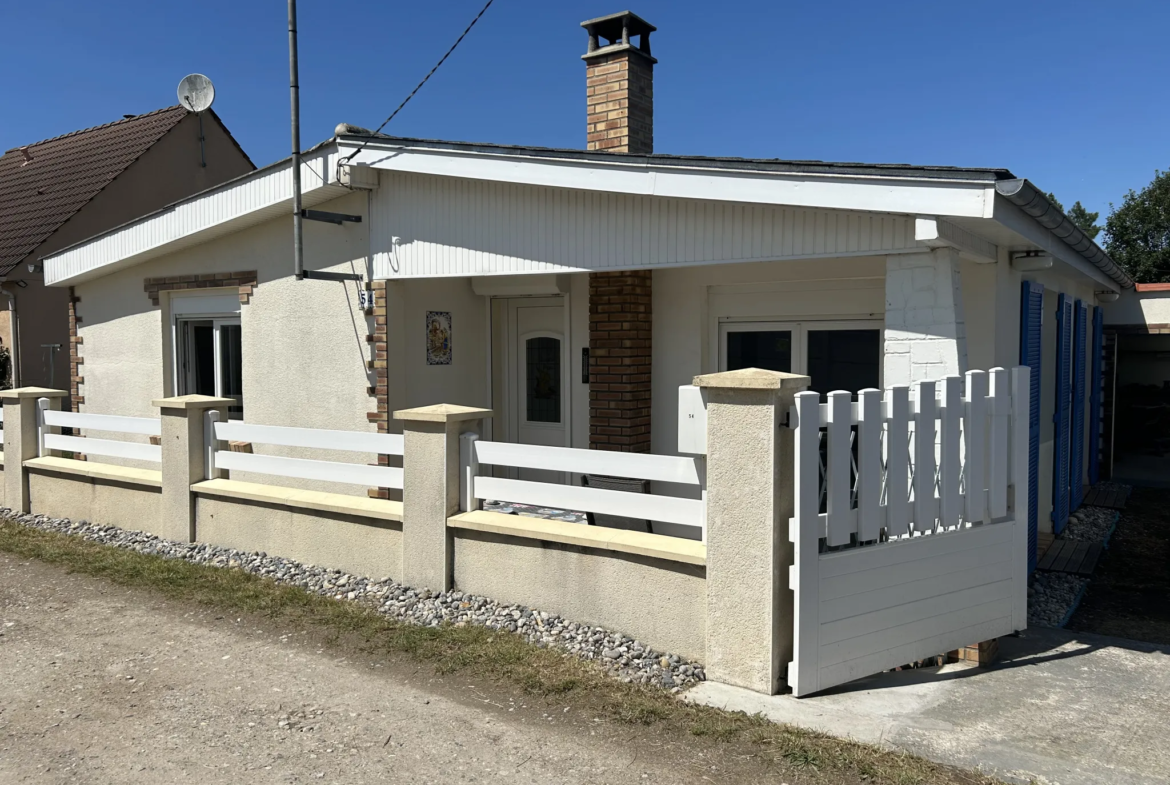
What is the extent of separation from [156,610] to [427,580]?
6.06ft

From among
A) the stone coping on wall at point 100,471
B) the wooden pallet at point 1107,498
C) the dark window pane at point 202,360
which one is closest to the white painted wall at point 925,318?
the wooden pallet at point 1107,498

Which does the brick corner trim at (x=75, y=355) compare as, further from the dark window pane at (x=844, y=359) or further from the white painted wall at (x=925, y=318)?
the white painted wall at (x=925, y=318)

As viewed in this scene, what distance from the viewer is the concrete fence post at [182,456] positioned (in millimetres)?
7457

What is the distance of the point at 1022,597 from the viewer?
515 centimetres

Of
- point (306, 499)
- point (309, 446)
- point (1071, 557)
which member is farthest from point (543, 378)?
point (1071, 557)

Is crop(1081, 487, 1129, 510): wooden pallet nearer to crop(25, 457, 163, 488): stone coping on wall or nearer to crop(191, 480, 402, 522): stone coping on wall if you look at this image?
crop(191, 480, 402, 522): stone coping on wall

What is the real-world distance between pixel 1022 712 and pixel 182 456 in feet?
21.6

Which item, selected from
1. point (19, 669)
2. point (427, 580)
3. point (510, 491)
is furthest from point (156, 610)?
point (510, 491)

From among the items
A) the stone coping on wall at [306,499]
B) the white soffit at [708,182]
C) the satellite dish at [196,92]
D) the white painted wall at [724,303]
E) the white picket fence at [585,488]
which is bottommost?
the stone coping on wall at [306,499]

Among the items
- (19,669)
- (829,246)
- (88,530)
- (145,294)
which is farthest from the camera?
(145,294)

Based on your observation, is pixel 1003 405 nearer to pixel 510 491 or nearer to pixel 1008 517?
pixel 1008 517

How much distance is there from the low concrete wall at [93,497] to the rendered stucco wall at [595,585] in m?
3.74

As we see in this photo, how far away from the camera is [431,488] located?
5.93 meters

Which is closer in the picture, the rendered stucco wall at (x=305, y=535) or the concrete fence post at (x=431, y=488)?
the concrete fence post at (x=431, y=488)
